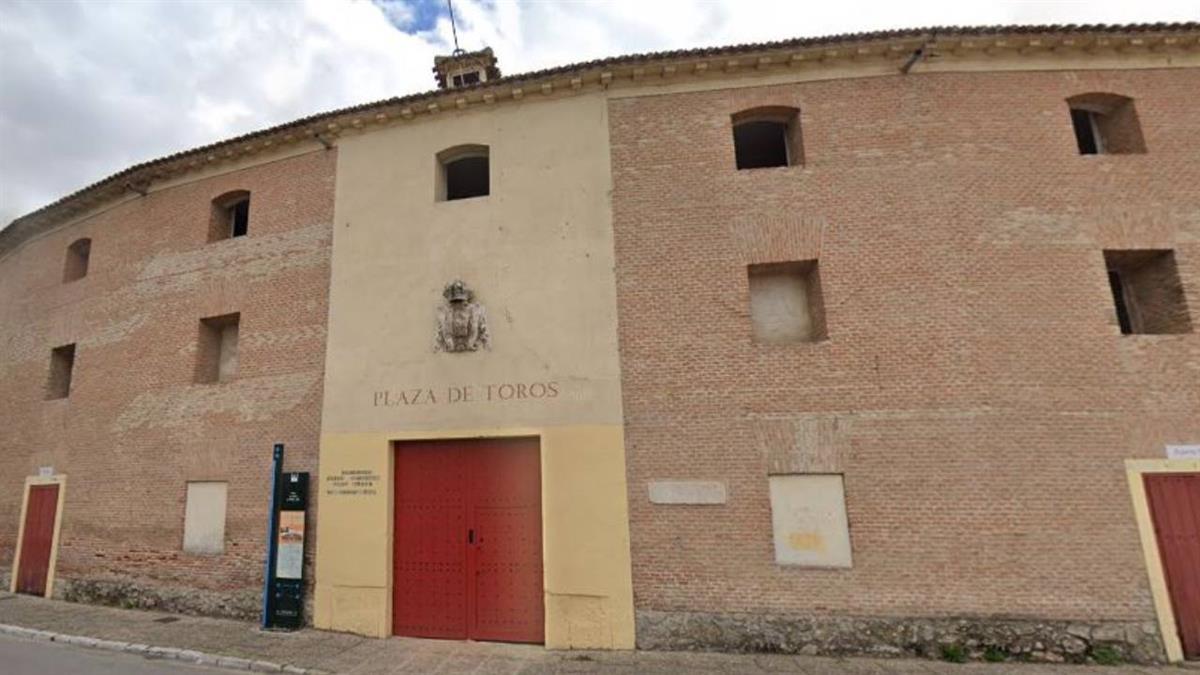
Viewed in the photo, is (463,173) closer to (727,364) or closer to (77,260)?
(727,364)

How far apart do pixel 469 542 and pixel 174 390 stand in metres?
6.91

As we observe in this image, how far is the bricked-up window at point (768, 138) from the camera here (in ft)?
31.3

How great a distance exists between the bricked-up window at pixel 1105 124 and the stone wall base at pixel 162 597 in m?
15.2

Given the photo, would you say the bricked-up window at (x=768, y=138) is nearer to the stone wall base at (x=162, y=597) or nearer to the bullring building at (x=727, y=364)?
the bullring building at (x=727, y=364)

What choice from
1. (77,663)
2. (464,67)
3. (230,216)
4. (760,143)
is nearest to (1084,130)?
(760,143)

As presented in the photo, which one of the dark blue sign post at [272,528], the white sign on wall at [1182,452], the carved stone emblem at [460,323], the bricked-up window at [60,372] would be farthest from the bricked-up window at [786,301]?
the bricked-up window at [60,372]

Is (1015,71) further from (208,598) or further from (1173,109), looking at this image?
(208,598)

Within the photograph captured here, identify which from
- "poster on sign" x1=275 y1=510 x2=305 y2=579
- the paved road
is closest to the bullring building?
"poster on sign" x1=275 y1=510 x2=305 y2=579

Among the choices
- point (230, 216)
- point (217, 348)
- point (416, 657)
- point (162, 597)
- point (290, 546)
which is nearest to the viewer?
point (416, 657)

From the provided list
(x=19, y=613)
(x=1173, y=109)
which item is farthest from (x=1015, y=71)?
(x=19, y=613)

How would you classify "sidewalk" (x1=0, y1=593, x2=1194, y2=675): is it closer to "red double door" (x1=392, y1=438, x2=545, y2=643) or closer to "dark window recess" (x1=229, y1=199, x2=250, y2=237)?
"red double door" (x1=392, y1=438, x2=545, y2=643)

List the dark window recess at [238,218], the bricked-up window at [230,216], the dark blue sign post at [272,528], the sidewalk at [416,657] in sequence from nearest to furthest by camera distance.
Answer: the sidewalk at [416,657] → the dark blue sign post at [272,528] → the bricked-up window at [230,216] → the dark window recess at [238,218]

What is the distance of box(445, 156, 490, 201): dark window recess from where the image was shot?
10.9 metres

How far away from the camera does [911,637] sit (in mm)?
7414
